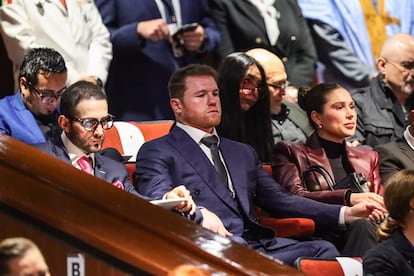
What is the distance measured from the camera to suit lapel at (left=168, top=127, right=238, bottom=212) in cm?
396

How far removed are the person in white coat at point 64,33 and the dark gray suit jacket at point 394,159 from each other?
4.09ft

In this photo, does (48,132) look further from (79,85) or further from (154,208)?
(154,208)

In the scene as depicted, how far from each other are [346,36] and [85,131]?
110 inches

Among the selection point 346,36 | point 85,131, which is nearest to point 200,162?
point 85,131

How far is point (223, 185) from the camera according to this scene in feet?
13.1

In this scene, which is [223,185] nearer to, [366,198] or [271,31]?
[366,198]

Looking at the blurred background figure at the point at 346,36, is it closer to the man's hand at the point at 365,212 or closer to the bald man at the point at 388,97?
the bald man at the point at 388,97

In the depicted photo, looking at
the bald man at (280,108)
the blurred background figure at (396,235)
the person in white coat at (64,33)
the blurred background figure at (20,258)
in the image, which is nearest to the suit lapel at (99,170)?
the person in white coat at (64,33)

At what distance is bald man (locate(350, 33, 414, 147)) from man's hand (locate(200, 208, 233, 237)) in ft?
5.42

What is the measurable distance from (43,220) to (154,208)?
12.0 inches

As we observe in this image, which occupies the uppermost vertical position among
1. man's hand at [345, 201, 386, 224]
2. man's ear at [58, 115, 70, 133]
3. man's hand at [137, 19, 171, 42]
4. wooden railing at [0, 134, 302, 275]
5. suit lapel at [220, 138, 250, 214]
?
wooden railing at [0, 134, 302, 275]

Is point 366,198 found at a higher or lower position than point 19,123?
lower

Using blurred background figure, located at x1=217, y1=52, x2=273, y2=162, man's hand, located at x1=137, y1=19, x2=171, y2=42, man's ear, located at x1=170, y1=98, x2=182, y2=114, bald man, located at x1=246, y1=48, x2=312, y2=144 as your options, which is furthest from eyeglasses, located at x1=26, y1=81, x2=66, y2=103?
bald man, located at x1=246, y1=48, x2=312, y2=144

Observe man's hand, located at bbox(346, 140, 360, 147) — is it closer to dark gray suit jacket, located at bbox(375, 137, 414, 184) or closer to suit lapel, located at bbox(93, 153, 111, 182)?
dark gray suit jacket, located at bbox(375, 137, 414, 184)
